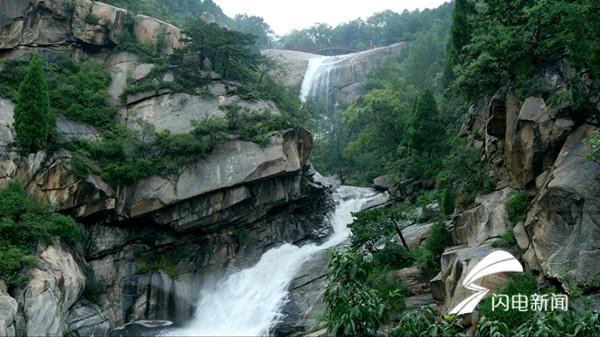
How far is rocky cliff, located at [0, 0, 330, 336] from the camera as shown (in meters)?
20.7

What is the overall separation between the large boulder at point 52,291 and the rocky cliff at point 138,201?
48 millimetres

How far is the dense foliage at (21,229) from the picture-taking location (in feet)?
57.3

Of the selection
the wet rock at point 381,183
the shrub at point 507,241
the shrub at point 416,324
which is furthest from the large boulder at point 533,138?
the wet rock at point 381,183

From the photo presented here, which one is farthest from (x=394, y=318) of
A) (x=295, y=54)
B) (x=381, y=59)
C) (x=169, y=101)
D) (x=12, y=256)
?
(x=295, y=54)

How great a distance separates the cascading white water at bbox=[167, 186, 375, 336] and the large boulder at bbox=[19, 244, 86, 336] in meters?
4.73

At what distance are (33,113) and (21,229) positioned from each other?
5.67 metres

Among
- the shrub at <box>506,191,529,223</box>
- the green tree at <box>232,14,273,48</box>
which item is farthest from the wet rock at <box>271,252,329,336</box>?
the green tree at <box>232,14,273,48</box>

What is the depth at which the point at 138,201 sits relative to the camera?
24.2m

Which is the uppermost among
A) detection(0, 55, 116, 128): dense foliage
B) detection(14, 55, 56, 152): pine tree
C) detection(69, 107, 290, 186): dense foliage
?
detection(0, 55, 116, 128): dense foliage

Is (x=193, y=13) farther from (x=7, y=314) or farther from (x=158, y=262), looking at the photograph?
(x=7, y=314)

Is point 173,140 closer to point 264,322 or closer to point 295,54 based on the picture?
point 264,322

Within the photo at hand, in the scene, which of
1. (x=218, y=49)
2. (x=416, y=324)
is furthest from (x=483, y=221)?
(x=218, y=49)

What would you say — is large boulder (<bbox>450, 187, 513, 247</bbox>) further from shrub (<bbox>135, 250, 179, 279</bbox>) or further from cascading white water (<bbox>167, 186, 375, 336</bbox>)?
shrub (<bbox>135, 250, 179, 279</bbox>)

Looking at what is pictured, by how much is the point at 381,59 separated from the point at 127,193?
49094 millimetres
